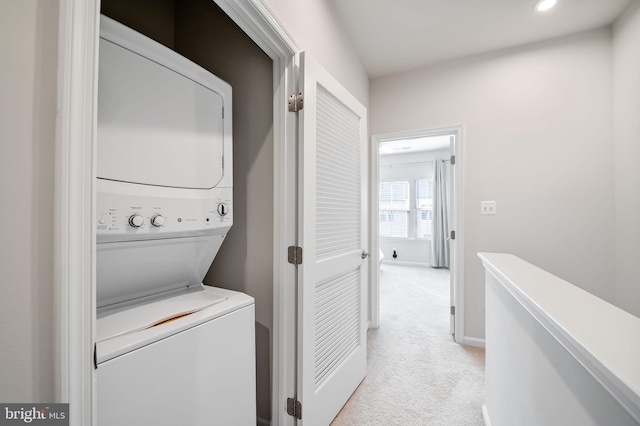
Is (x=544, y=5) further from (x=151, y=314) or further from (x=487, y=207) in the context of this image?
(x=151, y=314)

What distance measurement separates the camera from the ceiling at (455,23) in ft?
Result: 6.50

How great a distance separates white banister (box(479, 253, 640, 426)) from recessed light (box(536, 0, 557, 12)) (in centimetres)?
191

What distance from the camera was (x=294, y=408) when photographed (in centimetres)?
136

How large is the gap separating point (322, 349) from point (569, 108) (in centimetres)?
274

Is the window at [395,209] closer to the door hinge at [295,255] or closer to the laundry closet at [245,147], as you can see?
the laundry closet at [245,147]

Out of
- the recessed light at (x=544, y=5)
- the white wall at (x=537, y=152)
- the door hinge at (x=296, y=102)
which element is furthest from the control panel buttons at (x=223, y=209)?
the recessed light at (x=544, y=5)

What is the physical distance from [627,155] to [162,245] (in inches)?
121

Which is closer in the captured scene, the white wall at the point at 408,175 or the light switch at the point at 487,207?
the light switch at the point at 487,207

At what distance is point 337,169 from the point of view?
1.69m

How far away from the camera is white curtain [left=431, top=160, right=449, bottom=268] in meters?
5.96

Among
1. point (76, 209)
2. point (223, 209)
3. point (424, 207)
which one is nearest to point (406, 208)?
point (424, 207)

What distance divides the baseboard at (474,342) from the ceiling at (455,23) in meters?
2.63

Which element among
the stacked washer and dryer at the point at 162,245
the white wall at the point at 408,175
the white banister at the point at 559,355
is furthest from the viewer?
the white wall at the point at 408,175

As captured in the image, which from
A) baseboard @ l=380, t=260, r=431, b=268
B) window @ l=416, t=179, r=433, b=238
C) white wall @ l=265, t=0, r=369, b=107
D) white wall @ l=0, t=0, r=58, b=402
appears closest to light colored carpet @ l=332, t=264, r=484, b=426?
white wall @ l=0, t=0, r=58, b=402
